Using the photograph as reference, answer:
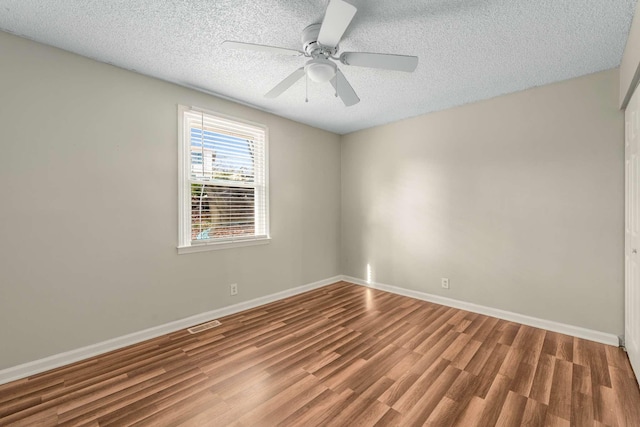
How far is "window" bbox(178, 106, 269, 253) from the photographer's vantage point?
2.99 metres

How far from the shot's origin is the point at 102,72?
2.44 m

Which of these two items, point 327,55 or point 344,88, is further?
point 344,88

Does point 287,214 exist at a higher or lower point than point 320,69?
lower

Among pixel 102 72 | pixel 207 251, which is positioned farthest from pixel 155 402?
pixel 102 72

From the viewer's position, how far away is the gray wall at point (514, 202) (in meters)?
2.58

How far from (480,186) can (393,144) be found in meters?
1.36

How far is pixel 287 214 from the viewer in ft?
13.0

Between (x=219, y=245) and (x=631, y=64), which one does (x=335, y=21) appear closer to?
(x=631, y=64)

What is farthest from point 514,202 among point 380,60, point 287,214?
point 287,214

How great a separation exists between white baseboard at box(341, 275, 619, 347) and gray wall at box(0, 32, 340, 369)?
7.60 ft

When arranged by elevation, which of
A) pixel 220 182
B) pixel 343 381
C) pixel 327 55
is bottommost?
pixel 343 381

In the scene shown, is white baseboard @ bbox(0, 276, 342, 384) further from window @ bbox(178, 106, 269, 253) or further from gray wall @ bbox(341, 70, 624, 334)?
gray wall @ bbox(341, 70, 624, 334)

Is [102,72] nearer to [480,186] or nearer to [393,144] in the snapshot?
[393,144]

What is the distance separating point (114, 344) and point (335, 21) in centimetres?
312
